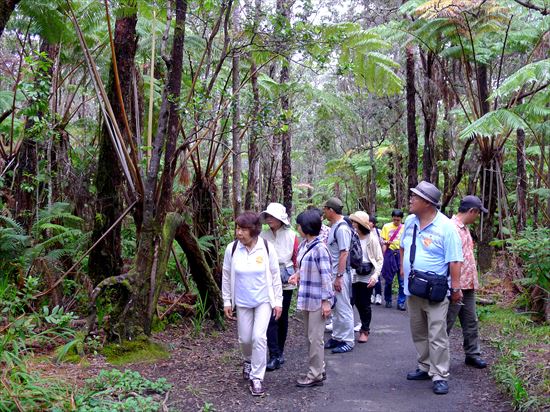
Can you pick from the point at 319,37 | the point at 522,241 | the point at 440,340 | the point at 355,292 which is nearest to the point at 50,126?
the point at 319,37

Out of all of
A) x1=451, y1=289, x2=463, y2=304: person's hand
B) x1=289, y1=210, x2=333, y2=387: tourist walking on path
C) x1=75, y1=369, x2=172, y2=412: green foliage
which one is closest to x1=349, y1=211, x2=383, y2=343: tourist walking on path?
x1=289, y1=210, x2=333, y2=387: tourist walking on path

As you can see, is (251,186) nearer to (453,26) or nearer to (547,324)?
(453,26)

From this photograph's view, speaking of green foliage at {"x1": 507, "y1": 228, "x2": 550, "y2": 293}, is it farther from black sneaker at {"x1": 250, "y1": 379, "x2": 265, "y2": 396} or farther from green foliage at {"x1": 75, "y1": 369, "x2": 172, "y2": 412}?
green foliage at {"x1": 75, "y1": 369, "x2": 172, "y2": 412}

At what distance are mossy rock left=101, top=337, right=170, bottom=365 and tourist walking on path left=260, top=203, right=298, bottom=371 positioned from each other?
1.33 m

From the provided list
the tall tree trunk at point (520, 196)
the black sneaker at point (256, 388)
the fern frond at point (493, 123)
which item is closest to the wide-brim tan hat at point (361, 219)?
the fern frond at point (493, 123)

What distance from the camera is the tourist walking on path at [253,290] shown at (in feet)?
17.3

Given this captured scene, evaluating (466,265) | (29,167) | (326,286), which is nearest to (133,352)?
(326,286)

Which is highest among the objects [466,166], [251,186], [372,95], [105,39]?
[372,95]

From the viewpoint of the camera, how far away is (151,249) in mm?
6312

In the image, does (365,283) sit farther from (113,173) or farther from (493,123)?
Result: (113,173)

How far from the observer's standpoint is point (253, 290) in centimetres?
532

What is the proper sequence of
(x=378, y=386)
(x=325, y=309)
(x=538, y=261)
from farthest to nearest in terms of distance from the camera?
(x=538, y=261)
(x=378, y=386)
(x=325, y=309)

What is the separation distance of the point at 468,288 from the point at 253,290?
8.30 feet

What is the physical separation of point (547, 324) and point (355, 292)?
9.18 feet
